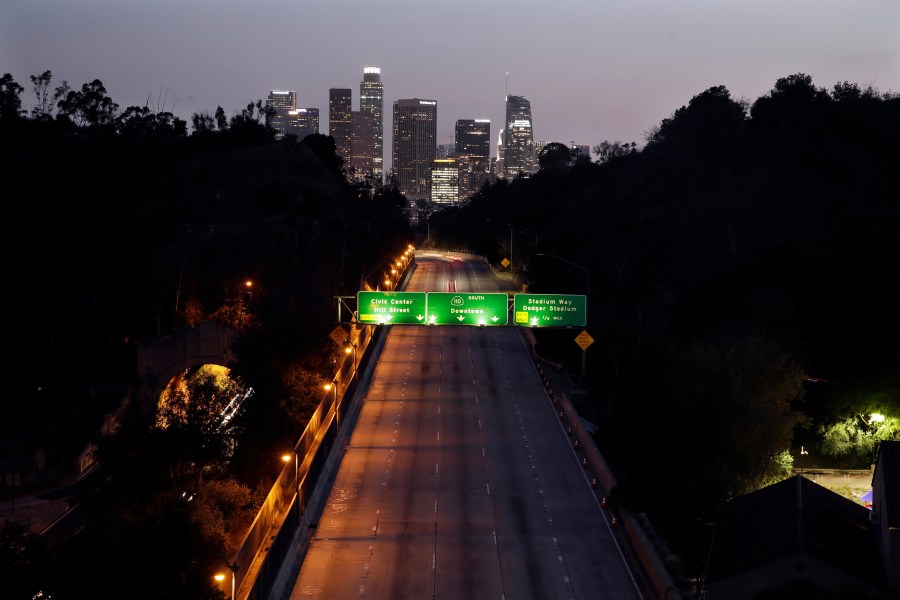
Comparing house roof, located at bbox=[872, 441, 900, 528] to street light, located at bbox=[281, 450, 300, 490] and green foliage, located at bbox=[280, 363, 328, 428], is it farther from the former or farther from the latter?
green foliage, located at bbox=[280, 363, 328, 428]

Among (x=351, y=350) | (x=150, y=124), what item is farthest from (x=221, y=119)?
(x=351, y=350)

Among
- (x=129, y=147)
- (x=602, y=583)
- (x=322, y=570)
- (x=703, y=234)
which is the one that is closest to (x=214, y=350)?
(x=322, y=570)

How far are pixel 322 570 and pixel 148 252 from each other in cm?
6307

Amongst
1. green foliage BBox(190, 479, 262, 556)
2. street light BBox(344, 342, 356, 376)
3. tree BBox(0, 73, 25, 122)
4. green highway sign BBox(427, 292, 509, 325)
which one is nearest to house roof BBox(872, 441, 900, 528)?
green foliage BBox(190, 479, 262, 556)

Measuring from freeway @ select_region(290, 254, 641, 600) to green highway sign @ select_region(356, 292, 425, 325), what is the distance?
443cm

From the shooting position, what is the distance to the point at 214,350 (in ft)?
168

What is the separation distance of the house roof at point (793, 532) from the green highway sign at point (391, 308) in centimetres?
1750

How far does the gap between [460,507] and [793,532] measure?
33.3 ft

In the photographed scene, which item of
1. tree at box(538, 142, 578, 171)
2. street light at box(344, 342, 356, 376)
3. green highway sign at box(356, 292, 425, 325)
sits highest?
tree at box(538, 142, 578, 171)

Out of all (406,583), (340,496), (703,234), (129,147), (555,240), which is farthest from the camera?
(129,147)

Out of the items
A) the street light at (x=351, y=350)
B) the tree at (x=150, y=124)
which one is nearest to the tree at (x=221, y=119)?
the tree at (x=150, y=124)

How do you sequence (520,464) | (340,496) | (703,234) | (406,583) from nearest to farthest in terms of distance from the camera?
(406,583) < (340,496) < (520,464) < (703,234)

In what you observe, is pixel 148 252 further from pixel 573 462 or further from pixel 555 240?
pixel 573 462

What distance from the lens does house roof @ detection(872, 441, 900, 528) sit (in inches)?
922
